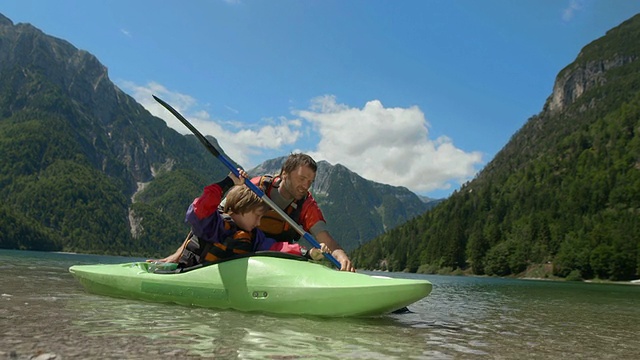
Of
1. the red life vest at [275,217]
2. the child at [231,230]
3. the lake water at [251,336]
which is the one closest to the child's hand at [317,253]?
the child at [231,230]

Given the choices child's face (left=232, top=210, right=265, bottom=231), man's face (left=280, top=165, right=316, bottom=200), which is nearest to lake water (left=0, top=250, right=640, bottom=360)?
child's face (left=232, top=210, right=265, bottom=231)

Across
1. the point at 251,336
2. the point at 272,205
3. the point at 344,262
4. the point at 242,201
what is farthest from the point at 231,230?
the point at 251,336

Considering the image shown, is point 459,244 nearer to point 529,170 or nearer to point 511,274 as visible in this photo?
point 511,274

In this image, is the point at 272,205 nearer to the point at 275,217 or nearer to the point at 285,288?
the point at 275,217

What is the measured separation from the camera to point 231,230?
8.02 meters

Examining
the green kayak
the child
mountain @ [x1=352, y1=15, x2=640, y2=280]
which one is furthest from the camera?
mountain @ [x1=352, y1=15, x2=640, y2=280]

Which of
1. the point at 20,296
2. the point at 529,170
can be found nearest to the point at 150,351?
the point at 20,296

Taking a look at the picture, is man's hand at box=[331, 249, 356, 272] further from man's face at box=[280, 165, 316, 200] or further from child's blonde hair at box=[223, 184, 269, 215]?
child's blonde hair at box=[223, 184, 269, 215]

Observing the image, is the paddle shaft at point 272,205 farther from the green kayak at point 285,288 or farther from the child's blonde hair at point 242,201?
the green kayak at point 285,288

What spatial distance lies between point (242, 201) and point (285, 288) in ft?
5.04

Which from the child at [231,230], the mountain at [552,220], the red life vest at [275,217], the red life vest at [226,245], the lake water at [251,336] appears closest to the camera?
the lake water at [251,336]

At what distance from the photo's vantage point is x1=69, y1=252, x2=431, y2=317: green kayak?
711cm

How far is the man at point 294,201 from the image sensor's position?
8750 millimetres

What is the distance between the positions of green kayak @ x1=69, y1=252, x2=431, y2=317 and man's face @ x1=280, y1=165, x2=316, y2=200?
1.52 meters
